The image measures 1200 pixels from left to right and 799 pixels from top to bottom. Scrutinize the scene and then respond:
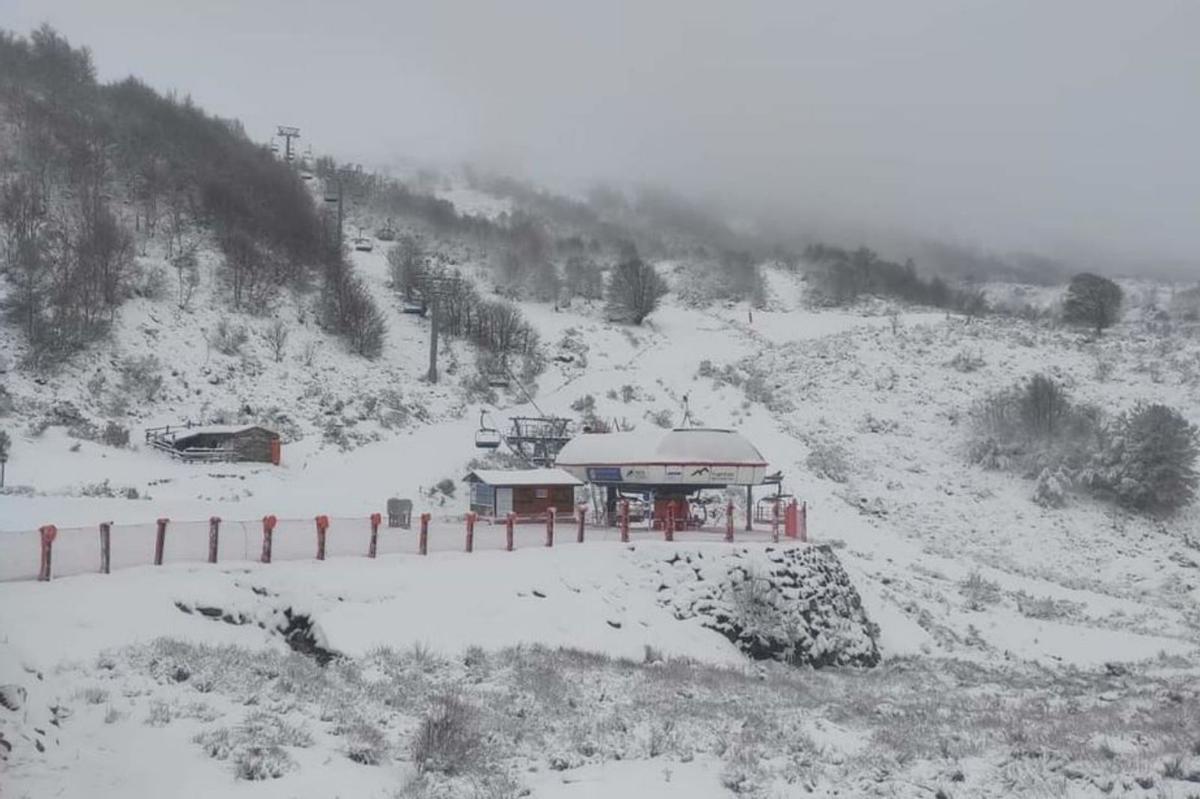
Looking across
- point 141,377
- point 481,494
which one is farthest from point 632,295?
point 481,494

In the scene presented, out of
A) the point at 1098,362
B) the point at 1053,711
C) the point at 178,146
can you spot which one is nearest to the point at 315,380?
the point at 178,146

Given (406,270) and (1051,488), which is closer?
(1051,488)

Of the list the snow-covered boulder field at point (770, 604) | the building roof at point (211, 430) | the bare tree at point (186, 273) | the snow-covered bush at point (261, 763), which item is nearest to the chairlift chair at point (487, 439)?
the building roof at point (211, 430)

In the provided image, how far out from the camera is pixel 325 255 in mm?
63281

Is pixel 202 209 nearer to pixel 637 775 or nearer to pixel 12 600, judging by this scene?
pixel 12 600

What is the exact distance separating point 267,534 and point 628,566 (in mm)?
8902

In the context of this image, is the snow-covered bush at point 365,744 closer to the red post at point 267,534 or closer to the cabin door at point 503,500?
the red post at point 267,534

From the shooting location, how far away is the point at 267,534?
58.9 ft

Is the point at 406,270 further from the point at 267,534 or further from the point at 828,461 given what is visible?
the point at 267,534

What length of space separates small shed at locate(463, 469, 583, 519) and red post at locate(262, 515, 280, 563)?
1035 centimetres

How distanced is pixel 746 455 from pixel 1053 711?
13157 mm

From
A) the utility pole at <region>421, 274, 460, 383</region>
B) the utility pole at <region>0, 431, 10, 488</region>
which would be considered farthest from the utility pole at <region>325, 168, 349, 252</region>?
the utility pole at <region>0, 431, 10, 488</region>

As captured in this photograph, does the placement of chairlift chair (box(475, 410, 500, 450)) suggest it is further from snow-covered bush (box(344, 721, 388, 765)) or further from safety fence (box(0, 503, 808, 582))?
snow-covered bush (box(344, 721, 388, 765))

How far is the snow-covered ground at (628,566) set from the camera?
1059 centimetres
